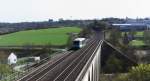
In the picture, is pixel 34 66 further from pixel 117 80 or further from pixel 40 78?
pixel 117 80

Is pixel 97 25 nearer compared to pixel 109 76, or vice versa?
pixel 109 76

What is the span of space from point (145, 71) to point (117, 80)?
5.80 m

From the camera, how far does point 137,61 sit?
84.7 m

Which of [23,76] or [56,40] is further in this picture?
[56,40]

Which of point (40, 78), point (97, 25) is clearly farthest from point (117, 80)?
point (97, 25)

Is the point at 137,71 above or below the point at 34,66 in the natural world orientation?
below

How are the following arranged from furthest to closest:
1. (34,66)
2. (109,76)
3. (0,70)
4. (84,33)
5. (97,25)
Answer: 1. (97,25)
2. (84,33)
3. (109,76)
4. (0,70)
5. (34,66)

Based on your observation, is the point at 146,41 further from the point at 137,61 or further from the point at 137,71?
the point at 137,71

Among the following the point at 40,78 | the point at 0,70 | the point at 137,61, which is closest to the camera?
the point at 40,78

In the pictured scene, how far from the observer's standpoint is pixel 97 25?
17025 cm

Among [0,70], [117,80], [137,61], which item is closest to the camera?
[0,70]

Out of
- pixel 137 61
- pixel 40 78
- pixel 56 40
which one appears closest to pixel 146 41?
pixel 56 40

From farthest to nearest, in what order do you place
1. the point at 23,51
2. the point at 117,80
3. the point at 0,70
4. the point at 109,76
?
the point at 23,51
the point at 109,76
the point at 117,80
the point at 0,70

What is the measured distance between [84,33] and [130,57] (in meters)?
42.3
